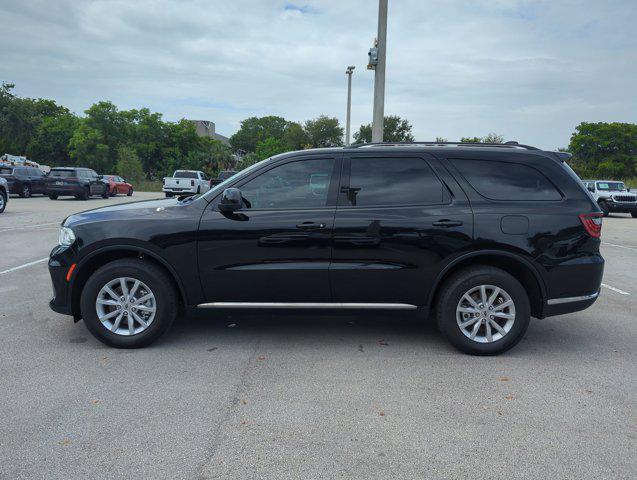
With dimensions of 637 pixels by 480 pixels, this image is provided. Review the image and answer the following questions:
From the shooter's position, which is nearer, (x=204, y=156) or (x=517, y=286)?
(x=517, y=286)

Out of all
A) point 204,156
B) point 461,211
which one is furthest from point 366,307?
point 204,156

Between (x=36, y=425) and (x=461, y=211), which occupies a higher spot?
(x=461, y=211)

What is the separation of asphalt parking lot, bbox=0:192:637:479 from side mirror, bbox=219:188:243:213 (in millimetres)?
1283

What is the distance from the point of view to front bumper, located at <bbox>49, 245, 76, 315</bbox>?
455 centimetres

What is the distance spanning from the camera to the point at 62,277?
4.55 metres

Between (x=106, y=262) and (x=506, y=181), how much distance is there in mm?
3686

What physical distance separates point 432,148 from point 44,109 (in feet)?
275

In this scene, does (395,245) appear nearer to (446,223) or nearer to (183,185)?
(446,223)

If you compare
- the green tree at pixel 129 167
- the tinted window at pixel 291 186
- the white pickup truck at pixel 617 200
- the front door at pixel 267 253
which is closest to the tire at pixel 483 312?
the front door at pixel 267 253

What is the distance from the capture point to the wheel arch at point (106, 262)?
451 cm

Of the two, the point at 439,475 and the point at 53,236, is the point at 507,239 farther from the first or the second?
the point at 53,236

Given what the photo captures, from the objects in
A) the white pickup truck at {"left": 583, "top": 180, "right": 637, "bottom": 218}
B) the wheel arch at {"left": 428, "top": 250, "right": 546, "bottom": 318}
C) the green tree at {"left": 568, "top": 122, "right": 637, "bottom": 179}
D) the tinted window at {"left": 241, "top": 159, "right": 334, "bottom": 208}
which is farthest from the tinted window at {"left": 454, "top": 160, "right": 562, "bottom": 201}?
the green tree at {"left": 568, "top": 122, "right": 637, "bottom": 179}

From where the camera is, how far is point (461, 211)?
4488 mm

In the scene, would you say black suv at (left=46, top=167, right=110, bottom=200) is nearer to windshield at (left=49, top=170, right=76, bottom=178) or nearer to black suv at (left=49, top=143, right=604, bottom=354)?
windshield at (left=49, top=170, right=76, bottom=178)
